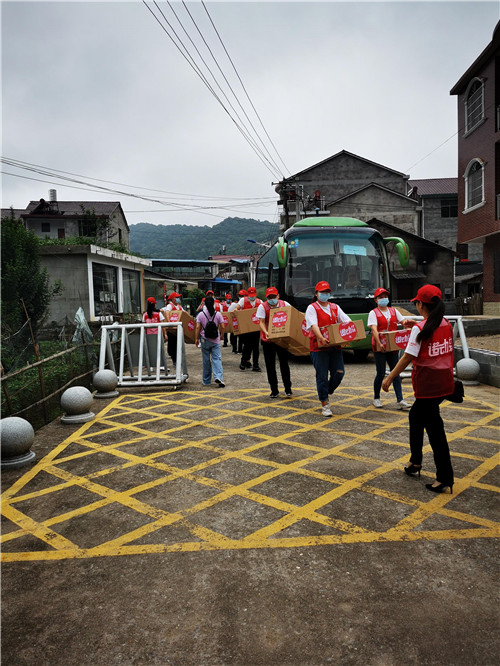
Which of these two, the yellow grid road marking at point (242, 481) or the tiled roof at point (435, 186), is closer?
the yellow grid road marking at point (242, 481)

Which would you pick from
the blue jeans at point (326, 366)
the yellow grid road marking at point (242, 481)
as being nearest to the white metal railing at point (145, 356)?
the yellow grid road marking at point (242, 481)

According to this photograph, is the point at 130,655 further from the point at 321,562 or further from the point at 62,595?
the point at 321,562

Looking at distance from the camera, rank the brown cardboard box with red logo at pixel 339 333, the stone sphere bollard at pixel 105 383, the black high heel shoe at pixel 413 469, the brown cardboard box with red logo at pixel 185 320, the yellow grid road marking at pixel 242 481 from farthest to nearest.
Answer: the brown cardboard box with red logo at pixel 185 320
the stone sphere bollard at pixel 105 383
the brown cardboard box with red logo at pixel 339 333
the black high heel shoe at pixel 413 469
the yellow grid road marking at pixel 242 481

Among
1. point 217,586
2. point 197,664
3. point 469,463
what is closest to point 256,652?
point 197,664

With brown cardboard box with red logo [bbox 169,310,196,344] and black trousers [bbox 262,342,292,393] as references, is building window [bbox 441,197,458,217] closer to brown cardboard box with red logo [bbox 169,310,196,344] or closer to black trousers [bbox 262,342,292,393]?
brown cardboard box with red logo [bbox 169,310,196,344]

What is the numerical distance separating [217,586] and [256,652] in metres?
0.60

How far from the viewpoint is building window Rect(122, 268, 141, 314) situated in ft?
70.2

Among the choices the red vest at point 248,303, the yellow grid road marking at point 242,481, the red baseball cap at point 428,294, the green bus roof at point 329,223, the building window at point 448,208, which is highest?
the building window at point 448,208

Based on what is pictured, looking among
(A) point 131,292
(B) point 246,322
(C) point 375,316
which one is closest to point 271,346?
(C) point 375,316

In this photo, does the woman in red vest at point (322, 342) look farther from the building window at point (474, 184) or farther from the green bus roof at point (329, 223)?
the building window at point (474, 184)

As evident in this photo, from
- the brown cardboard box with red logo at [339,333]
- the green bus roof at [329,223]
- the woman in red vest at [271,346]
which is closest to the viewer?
the brown cardboard box with red logo at [339,333]

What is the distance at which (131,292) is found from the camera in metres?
22.6

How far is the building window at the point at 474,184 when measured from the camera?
21.2m

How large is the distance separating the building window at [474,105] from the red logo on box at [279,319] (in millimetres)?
18125
